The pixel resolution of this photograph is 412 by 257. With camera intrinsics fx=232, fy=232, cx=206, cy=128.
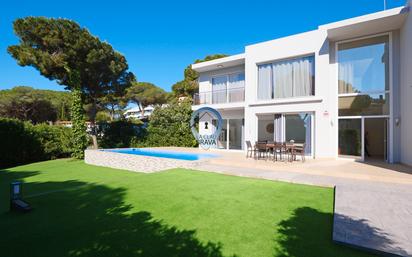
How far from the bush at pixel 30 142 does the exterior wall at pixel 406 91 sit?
23.2 metres

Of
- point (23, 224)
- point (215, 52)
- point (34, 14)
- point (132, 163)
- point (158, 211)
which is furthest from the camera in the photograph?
point (215, 52)

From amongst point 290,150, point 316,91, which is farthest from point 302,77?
point 290,150

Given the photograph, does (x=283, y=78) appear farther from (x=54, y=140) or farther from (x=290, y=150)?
(x=54, y=140)

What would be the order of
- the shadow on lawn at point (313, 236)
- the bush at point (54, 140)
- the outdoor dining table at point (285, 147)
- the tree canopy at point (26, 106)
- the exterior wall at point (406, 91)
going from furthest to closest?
the tree canopy at point (26, 106), the bush at point (54, 140), the outdoor dining table at point (285, 147), the exterior wall at point (406, 91), the shadow on lawn at point (313, 236)

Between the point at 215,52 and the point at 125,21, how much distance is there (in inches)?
625

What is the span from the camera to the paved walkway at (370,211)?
3.87 m

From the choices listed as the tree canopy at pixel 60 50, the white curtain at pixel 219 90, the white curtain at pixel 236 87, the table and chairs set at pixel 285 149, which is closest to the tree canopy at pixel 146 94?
the tree canopy at pixel 60 50

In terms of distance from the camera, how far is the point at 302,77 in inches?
572

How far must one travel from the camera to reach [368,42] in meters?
12.6

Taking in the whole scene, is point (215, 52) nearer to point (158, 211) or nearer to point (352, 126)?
point (352, 126)

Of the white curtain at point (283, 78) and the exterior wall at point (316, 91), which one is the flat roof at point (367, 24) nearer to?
the exterior wall at point (316, 91)

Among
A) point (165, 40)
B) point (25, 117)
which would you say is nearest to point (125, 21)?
point (165, 40)

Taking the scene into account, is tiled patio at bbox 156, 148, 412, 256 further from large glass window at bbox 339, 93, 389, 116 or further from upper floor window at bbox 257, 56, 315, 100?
upper floor window at bbox 257, 56, 315, 100

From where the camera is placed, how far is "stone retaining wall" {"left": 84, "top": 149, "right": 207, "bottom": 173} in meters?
12.2
